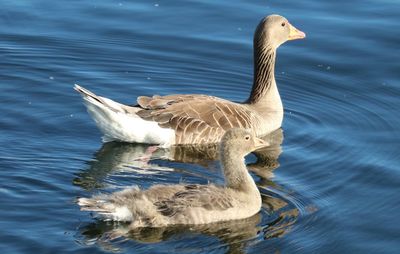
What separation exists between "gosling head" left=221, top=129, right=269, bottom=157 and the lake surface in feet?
2.66

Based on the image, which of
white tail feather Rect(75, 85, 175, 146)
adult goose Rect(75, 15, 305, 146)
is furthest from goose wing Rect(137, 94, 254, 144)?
white tail feather Rect(75, 85, 175, 146)

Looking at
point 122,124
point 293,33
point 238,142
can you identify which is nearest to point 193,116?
point 122,124

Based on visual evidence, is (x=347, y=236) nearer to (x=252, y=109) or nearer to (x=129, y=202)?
(x=129, y=202)

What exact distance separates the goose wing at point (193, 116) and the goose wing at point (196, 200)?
3.07 metres

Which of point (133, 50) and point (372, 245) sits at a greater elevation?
point (133, 50)

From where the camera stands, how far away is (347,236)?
12953mm

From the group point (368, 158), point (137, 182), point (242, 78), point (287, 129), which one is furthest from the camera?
point (242, 78)

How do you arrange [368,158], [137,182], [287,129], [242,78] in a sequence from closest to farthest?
[137,182] → [368,158] → [287,129] → [242,78]

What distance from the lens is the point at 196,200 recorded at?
13.0m

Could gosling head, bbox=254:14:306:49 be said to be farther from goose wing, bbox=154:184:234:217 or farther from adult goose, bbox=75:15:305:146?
goose wing, bbox=154:184:234:217

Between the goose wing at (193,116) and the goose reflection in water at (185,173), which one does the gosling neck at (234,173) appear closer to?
the goose reflection in water at (185,173)

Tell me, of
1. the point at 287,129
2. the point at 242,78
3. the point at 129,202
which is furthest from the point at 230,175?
the point at 242,78

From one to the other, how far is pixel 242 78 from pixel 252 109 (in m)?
1.89

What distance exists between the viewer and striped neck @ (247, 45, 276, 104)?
17516 millimetres
